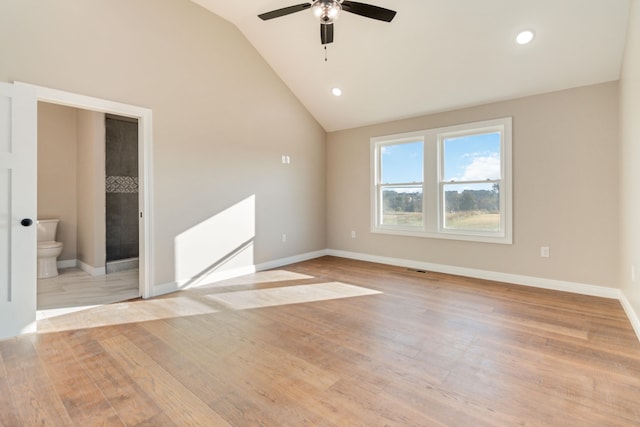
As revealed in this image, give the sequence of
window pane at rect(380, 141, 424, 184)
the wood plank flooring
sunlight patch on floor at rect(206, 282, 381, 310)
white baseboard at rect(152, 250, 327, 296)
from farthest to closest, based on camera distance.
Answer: window pane at rect(380, 141, 424, 184) → white baseboard at rect(152, 250, 327, 296) → sunlight patch on floor at rect(206, 282, 381, 310) → the wood plank flooring

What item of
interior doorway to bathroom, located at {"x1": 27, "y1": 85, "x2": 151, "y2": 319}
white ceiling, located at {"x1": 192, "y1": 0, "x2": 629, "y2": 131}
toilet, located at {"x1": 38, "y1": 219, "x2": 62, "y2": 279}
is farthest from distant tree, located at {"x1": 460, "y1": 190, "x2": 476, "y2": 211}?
toilet, located at {"x1": 38, "y1": 219, "x2": 62, "y2": 279}

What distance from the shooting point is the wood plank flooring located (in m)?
1.56

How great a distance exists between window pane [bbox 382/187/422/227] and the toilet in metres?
4.91

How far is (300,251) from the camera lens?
536cm

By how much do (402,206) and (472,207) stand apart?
1.09 meters

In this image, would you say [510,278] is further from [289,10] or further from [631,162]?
[289,10]

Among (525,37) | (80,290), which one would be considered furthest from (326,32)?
(80,290)

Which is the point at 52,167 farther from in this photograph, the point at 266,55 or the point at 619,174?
the point at 619,174

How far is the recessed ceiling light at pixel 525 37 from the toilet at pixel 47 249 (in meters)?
6.23

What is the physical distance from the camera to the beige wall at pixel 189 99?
8.88 feet

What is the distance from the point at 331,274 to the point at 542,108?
11.3ft

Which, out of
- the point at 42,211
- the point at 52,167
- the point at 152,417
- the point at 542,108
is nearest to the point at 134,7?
the point at 52,167

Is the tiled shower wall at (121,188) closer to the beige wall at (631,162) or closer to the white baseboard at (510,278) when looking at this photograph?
the white baseboard at (510,278)

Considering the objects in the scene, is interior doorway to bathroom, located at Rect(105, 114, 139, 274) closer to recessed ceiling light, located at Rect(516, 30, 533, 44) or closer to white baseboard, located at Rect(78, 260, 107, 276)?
white baseboard, located at Rect(78, 260, 107, 276)
